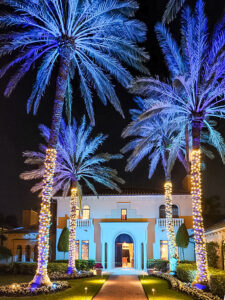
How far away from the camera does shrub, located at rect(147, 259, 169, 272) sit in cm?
2889

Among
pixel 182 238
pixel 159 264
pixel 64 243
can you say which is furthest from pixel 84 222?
pixel 182 238

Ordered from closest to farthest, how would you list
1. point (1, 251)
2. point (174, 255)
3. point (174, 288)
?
point (174, 288) < point (174, 255) < point (1, 251)

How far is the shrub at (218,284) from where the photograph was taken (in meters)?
13.7

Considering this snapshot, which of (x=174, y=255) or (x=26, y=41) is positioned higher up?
(x=26, y=41)

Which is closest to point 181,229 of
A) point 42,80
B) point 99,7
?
point 42,80

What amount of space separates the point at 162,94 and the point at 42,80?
20.7 feet

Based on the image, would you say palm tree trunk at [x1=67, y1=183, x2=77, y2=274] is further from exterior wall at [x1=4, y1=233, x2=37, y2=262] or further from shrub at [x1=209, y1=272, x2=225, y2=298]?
shrub at [x1=209, y1=272, x2=225, y2=298]

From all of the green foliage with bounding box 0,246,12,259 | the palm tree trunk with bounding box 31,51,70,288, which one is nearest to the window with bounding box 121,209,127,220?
the green foliage with bounding box 0,246,12,259

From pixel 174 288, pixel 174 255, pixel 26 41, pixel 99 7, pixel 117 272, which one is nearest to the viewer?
pixel 99 7

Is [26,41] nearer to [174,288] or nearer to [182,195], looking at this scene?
[174,288]

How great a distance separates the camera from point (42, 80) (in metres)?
17.8

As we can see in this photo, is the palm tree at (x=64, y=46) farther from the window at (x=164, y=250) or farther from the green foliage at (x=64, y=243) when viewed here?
the window at (x=164, y=250)

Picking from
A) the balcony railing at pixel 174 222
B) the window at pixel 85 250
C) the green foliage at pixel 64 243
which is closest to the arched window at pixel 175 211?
the balcony railing at pixel 174 222

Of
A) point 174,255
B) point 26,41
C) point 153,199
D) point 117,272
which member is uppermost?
point 26,41
